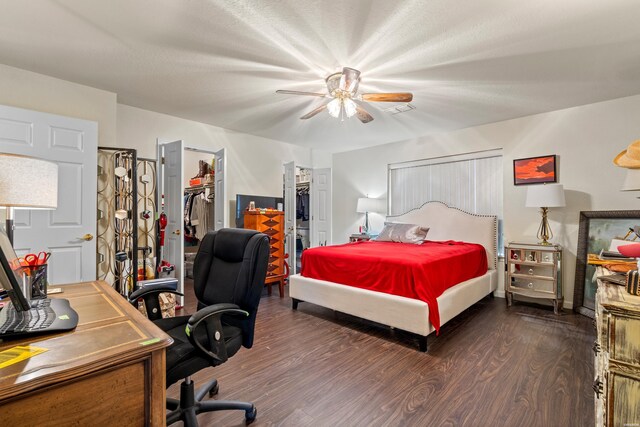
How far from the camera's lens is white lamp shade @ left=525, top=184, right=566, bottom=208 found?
11.2ft

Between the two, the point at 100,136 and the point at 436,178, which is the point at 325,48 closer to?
the point at 100,136

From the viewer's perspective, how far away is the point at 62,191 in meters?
2.71

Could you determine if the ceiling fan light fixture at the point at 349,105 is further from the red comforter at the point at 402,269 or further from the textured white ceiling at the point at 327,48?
the red comforter at the point at 402,269

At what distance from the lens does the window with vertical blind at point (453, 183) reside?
14.3 ft

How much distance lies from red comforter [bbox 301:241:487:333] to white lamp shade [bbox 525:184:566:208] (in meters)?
0.90

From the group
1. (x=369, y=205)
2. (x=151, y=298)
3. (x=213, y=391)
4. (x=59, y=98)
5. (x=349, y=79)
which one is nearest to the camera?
(x=151, y=298)

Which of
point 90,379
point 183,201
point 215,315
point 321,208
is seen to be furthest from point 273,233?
point 90,379

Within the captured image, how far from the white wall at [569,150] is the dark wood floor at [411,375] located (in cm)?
124

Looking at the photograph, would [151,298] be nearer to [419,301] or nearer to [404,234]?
[419,301]

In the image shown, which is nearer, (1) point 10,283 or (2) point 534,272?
Result: (1) point 10,283

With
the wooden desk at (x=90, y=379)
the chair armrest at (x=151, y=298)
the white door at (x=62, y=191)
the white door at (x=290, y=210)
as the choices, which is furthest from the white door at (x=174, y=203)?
the wooden desk at (x=90, y=379)

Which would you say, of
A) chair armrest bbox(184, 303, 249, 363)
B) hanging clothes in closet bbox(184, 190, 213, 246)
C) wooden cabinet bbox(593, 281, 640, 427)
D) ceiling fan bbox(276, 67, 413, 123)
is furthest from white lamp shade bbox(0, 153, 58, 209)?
hanging clothes in closet bbox(184, 190, 213, 246)

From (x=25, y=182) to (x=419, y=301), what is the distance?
2694 millimetres

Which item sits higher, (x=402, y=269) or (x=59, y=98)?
(x=59, y=98)
